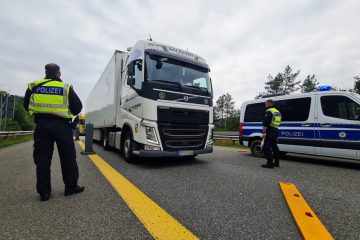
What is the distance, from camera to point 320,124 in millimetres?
6102

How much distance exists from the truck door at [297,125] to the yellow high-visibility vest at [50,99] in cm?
614

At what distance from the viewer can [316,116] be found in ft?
20.4

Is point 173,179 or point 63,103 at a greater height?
point 63,103

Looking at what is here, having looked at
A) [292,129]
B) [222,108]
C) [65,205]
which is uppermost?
[222,108]

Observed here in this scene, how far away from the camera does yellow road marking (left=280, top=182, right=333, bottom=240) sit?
1.93m

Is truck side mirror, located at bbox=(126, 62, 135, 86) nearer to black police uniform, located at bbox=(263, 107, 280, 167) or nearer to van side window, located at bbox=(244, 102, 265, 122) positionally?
black police uniform, located at bbox=(263, 107, 280, 167)

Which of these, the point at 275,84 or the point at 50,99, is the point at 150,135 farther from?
the point at 275,84

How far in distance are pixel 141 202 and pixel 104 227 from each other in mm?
726

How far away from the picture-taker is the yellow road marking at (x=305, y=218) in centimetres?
193

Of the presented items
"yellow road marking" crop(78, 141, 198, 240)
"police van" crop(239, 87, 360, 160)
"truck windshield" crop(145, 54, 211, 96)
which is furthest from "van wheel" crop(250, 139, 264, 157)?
"yellow road marking" crop(78, 141, 198, 240)

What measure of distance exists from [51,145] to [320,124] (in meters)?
6.38

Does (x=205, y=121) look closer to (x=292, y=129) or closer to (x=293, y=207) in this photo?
(x=292, y=129)

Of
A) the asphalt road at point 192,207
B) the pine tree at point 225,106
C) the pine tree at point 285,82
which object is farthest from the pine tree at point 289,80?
the asphalt road at point 192,207

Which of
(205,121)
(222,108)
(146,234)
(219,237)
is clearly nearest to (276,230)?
(219,237)
